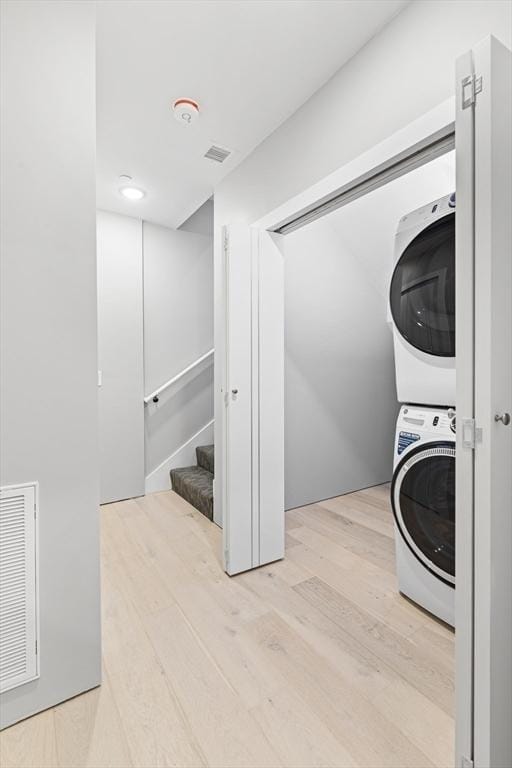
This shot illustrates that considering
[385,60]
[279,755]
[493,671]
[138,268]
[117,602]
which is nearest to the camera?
[493,671]

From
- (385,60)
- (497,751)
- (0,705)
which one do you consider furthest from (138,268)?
(497,751)

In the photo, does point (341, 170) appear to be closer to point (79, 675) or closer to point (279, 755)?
point (279, 755)

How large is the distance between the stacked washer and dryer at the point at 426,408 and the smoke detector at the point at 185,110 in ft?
3.96

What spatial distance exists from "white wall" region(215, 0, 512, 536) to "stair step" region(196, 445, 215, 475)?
203 cm

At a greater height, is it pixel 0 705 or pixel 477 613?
pixel 477 613

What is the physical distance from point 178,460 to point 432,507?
2464mm

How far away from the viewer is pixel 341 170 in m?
1.61

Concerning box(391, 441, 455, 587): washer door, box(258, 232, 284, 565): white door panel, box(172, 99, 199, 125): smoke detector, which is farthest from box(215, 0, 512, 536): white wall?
box(391, 441, 455, 587): washer door

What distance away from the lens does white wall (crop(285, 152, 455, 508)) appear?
9.46 ft

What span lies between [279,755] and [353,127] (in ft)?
7.53

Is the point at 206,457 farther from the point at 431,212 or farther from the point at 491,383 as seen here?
the point at 491,383

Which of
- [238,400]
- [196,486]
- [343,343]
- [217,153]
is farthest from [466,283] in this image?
[196,486]

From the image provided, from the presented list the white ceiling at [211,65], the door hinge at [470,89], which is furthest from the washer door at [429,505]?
the white ceiling at [211,65]

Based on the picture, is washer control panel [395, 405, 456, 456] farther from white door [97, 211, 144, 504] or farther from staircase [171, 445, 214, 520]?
white door [97, 211, 144, 504]
